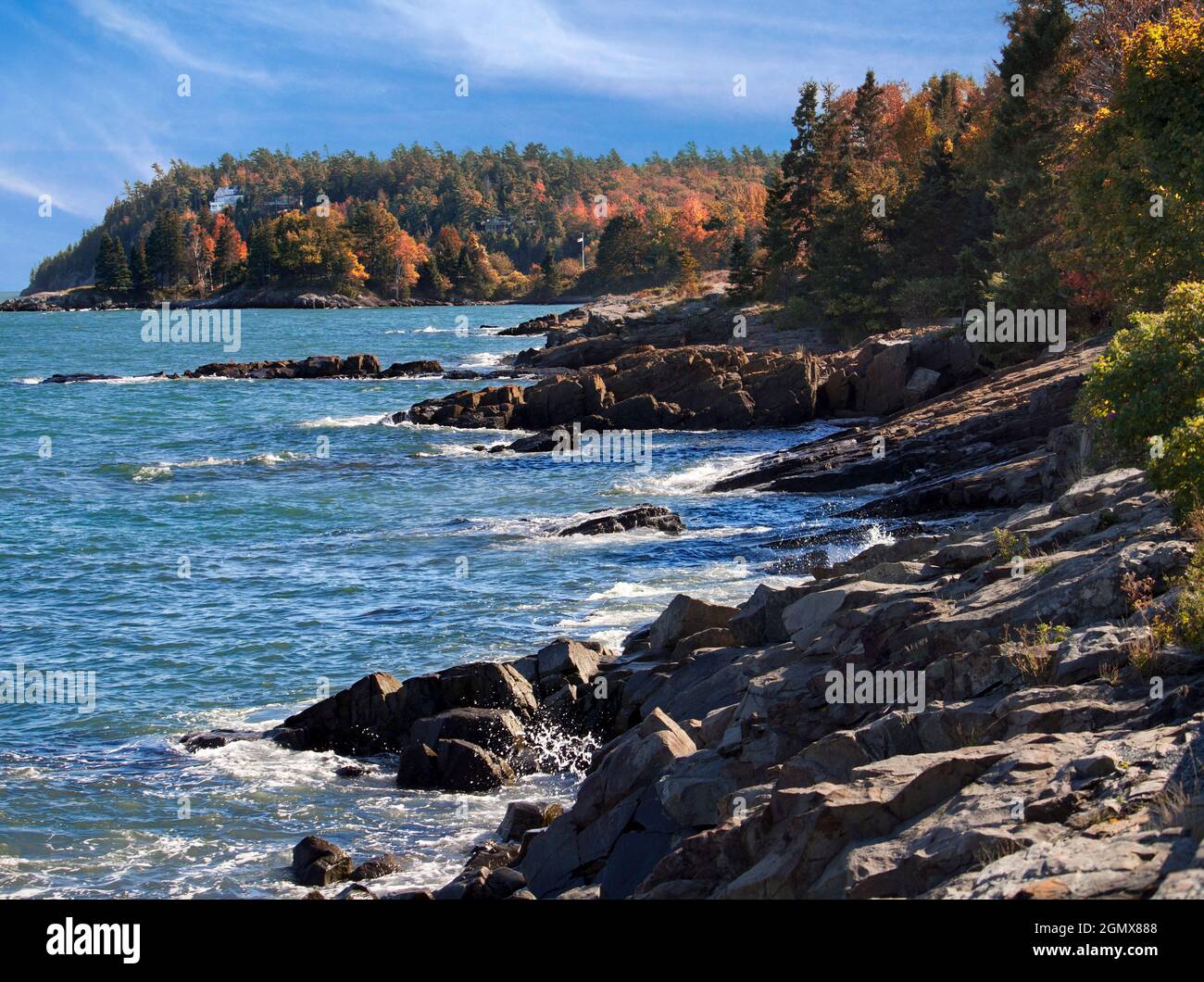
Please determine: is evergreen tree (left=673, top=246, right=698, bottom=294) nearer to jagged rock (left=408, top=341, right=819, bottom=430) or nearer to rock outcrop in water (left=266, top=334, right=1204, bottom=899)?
jagged rock (left=408, top=341, right=819, bottom=430)

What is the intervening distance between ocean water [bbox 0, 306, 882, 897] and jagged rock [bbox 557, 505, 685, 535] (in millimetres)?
714

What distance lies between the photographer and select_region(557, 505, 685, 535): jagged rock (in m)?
31.4

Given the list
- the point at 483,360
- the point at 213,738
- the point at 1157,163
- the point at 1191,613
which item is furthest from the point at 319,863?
the point at 483,360

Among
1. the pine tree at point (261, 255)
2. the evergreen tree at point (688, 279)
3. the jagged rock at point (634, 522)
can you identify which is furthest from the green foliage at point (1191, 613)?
the pine tree at point (261, 255)

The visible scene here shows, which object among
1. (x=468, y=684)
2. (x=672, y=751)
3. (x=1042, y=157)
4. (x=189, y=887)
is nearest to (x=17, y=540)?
(x=468, y=684)

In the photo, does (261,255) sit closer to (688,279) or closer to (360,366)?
(688,279)

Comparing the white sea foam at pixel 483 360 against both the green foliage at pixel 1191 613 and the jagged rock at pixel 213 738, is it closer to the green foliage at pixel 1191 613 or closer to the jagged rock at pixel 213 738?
the jagged rock at pixel 213 738

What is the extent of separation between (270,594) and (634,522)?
9581mm

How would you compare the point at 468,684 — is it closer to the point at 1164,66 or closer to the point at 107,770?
the point at 107,770

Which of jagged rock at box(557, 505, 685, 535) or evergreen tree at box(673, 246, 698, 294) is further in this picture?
evergreen tree at box(673, 246, 698, 294)

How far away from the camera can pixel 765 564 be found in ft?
86.9

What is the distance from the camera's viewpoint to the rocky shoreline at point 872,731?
850 centimetres

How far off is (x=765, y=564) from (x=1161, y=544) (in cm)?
1403

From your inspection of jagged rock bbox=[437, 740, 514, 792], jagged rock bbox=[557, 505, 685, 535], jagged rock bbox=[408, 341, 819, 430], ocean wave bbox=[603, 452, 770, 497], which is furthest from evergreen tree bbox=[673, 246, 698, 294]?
jagged rock bbox=[437, 740, 514, 792]
